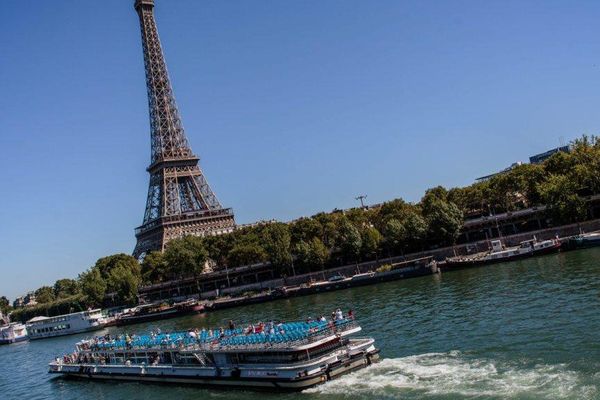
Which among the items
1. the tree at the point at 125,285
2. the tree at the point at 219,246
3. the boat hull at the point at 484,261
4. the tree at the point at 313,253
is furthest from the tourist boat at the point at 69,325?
the boat hull at the point at 484,261

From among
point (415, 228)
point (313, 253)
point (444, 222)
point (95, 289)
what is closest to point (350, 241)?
point (313, 253)

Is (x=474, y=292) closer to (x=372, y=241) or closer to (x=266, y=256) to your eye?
(x=372, y=241)

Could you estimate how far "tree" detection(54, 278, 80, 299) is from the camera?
169 meters

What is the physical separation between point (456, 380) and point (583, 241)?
51.5 metres

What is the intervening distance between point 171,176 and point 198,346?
9757 cm

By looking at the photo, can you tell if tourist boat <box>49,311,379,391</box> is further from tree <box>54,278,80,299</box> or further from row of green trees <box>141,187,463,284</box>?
tree <box>54,278,80,299</box>

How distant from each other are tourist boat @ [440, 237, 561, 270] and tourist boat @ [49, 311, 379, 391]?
43466mm

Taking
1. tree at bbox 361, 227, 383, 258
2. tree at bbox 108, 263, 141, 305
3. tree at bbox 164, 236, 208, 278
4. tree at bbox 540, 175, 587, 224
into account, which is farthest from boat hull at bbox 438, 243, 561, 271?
tree at bbox 108, 263, 141, 305

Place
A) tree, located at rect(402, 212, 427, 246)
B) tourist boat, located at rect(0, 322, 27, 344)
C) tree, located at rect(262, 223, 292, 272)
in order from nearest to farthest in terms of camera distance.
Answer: tree, located at rect(402, 212, 427, 246), tree, located at rect(262, 223, 292, 272), tourist boat, located at rect(0, 322, 27, 344)

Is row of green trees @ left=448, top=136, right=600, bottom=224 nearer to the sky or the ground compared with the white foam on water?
nearer to the sky

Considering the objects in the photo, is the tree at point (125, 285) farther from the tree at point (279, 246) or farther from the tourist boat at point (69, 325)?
the tree at point (279, 246)

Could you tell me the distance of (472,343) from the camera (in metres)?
33.6

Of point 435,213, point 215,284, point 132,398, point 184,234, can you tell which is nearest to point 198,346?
point 132,398

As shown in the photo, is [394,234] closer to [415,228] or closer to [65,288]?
[415,228]
